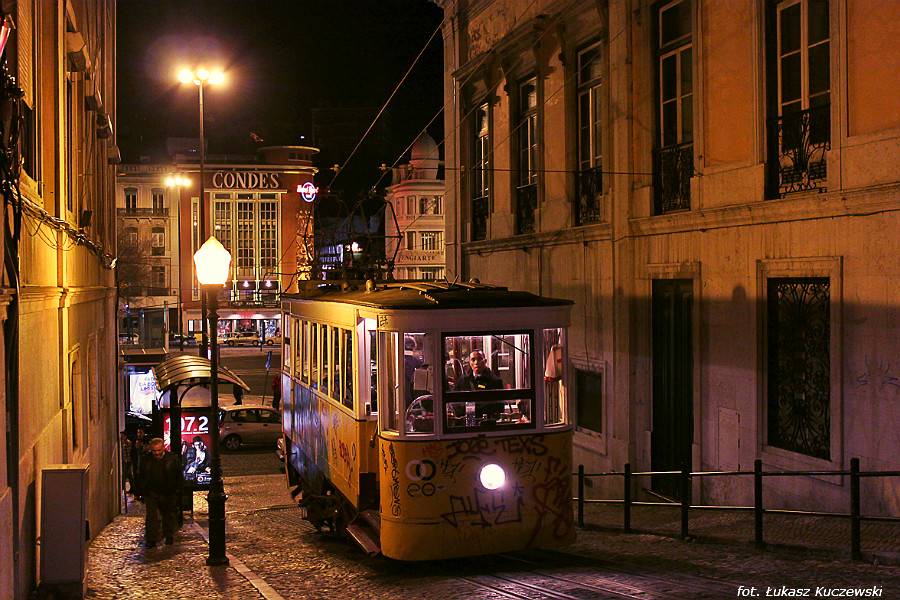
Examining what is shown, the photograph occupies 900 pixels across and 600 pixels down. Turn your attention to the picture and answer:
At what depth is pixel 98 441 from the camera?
14828mm

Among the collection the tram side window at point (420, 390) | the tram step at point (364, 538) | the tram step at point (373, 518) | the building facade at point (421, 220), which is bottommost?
the tram step at point (364, 538)

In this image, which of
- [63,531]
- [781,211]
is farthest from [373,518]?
[781,211]

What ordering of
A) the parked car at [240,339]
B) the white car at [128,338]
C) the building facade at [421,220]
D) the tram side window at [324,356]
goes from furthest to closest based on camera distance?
1. the parked car at [240,339]
2. the building facade at [421,220]
3. the white car at [128,338]
4. the tram side window at [324,356]

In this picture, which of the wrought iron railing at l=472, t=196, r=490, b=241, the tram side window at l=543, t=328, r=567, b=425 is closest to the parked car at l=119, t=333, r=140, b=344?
the wrought iron railing at l=472, t=196, r=490, b=241

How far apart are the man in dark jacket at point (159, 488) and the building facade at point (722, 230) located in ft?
22.4

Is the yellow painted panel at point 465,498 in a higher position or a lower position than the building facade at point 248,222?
lower

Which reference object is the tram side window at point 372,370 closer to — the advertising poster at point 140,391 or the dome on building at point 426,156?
the advertising poster at point 140,391


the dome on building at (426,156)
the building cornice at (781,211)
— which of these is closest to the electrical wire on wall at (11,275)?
the building cornice at (781,211)

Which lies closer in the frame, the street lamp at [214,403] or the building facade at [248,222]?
the street lamp at [214,403]

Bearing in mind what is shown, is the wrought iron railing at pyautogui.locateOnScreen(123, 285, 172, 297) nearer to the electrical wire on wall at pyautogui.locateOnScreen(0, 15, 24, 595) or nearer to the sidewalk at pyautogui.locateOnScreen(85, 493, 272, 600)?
the sidewalk at pyautogui.locateOnScreen(85, 493, 272, 600)

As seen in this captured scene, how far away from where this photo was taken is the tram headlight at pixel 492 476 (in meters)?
8.61

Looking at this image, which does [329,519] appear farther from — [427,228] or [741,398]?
[427,228]

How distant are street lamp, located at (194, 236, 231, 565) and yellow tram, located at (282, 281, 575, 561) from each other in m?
Result: 1.77

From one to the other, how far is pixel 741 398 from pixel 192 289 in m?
66.1
